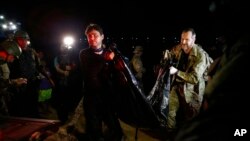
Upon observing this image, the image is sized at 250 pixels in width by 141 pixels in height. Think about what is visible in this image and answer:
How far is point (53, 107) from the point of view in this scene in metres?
9.70

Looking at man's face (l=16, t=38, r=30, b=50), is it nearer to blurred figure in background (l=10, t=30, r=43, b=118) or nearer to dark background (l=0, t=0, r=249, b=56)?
blurred figure in background (l=10, t=30, r=43, b=118)

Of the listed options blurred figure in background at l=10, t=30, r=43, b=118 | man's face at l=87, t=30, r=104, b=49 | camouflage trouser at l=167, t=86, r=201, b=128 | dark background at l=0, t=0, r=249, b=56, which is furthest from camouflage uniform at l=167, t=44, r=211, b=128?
dark background at l=0, t=0, r=249, b=56

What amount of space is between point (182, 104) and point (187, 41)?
1.35 m

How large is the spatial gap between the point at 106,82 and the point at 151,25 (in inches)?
694

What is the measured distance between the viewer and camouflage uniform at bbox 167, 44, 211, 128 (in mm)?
6035

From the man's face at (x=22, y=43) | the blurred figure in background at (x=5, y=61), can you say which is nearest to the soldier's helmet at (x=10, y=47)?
the blurred figure in background at (x=5, y=61)

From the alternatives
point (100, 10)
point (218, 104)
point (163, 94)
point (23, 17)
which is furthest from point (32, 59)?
point (23, 17)

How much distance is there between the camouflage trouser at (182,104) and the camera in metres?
6.24

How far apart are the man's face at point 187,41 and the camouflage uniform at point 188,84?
0.34ft

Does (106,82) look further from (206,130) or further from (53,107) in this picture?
(53,107)

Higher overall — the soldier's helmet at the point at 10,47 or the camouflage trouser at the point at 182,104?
the soldier's helmet at the point at 10,47

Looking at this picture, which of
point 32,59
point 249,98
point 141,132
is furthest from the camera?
point 32,59

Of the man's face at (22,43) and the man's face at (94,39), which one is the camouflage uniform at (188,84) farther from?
the man's face at (22,43)

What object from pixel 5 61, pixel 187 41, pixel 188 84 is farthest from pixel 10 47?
pixel 188 84
